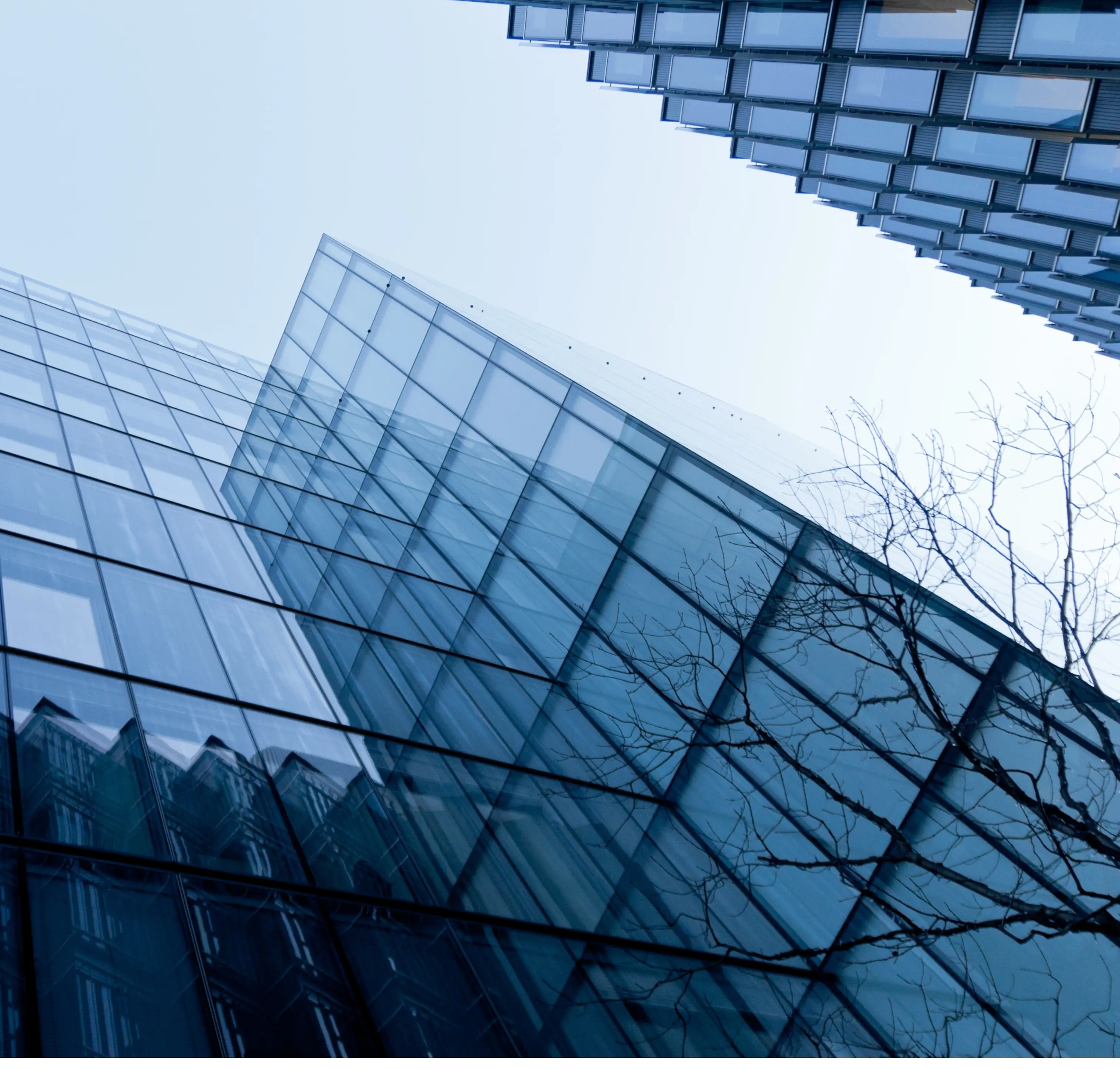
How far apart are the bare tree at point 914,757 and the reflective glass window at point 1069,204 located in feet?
32.5

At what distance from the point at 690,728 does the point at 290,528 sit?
6.68 m

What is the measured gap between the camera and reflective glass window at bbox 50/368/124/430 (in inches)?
547

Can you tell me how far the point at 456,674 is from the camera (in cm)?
1147

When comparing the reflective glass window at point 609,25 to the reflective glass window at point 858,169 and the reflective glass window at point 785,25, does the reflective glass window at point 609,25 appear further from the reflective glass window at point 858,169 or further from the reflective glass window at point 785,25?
the reflective glass window at point 858,169

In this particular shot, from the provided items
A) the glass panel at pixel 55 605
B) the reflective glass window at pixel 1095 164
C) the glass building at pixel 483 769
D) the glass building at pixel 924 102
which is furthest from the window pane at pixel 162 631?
the reflective glass window at pixel 1095 164

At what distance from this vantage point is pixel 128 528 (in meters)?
10.6

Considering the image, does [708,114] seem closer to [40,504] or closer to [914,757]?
[40,504]

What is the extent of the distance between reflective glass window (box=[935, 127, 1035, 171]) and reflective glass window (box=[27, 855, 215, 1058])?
1785cm

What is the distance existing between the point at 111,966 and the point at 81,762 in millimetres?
1899

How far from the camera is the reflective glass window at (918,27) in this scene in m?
14.4

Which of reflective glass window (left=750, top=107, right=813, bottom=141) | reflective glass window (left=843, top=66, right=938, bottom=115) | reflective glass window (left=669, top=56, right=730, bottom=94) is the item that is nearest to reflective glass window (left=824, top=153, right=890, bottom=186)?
reflective glass window (left=750, top=107, right=813, bottom=141)

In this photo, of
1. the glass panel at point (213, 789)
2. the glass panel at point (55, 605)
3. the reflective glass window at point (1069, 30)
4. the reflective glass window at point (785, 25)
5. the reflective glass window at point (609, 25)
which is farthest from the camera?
the reflective glass window at point (609, 25)

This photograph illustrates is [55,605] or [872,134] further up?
[872,134]

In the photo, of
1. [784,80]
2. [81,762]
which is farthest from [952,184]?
[81,762]
